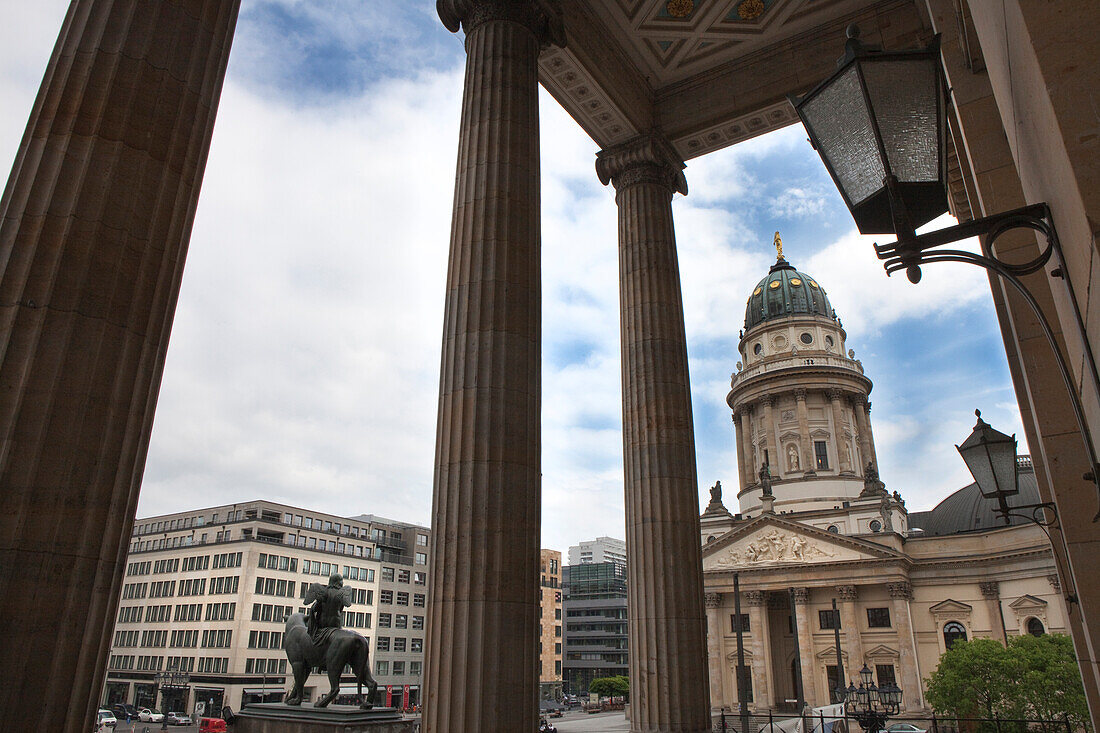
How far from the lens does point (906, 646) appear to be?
52906 mm

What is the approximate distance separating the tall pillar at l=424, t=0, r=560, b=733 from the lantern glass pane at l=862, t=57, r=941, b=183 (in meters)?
6.61

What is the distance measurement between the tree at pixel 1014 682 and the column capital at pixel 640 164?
26.1 meters

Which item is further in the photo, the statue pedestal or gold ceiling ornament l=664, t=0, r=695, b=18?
gold ceiling ornament l=664, t=0, r=695, b=18

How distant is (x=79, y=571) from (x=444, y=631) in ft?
14.7

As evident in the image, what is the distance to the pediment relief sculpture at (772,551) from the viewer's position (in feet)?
186

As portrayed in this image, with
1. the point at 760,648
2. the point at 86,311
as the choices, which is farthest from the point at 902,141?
the point at 760,648

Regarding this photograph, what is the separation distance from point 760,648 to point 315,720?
2136 inches

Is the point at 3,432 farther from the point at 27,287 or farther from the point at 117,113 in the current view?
the point at 117,113

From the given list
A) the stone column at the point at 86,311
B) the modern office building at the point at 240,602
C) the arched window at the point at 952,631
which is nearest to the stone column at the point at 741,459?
the arched window at the point at 952,631

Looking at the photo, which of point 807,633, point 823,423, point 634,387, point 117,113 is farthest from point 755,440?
point 117,113

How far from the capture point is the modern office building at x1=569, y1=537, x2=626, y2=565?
146 metres

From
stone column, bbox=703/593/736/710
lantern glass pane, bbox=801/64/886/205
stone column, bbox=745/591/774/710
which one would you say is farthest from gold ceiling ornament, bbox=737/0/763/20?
stone column, bbox=745/591/774/710

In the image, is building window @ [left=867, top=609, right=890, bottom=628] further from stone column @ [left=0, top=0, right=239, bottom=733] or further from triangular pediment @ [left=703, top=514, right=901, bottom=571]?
stone column @ [left=0, top=0, right=239, bottom=733]

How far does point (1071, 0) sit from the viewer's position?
2.18 metres
